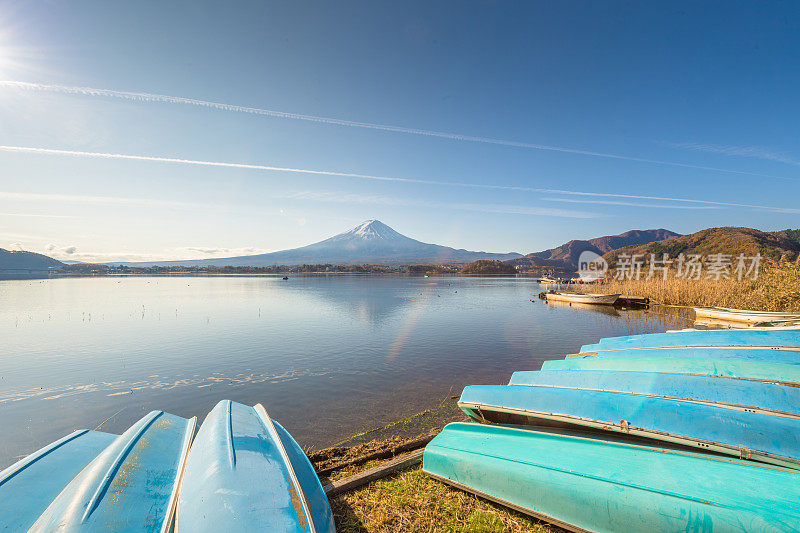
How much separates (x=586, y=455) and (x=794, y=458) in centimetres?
182

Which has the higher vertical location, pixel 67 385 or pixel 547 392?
pixel 547 392

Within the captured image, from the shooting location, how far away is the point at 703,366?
18.4 feet

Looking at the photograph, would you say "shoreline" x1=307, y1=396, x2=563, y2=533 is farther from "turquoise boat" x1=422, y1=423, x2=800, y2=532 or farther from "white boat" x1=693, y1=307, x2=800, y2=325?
"white boat" x1=693, y1=307, x2=800, y2=325

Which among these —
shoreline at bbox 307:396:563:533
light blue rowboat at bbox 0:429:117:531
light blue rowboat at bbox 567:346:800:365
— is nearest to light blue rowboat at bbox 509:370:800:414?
light blue rowboat at bbox 567:346:800:365

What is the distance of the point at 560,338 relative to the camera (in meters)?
16.6

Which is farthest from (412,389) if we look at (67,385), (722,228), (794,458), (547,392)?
(722,228)

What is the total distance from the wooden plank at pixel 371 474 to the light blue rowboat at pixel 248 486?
64cm

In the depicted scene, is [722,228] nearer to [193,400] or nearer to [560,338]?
[560,338]

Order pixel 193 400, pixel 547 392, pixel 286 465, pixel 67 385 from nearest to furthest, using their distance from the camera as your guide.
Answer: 1. pixel 286 465
2. pixel 547 392
3. pixel 193 400
4. pixel 67 385

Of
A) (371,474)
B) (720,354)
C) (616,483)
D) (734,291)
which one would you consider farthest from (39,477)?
(734,291)

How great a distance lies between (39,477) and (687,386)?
23.3 feet

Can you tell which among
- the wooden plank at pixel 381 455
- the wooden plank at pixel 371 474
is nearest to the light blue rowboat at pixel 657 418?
the wooden plank at pixel 381 455

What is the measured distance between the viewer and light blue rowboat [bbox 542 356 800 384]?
4945 millimetres

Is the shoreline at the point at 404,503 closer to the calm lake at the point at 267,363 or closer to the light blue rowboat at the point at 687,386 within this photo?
the calm lake at the point at 267,363
